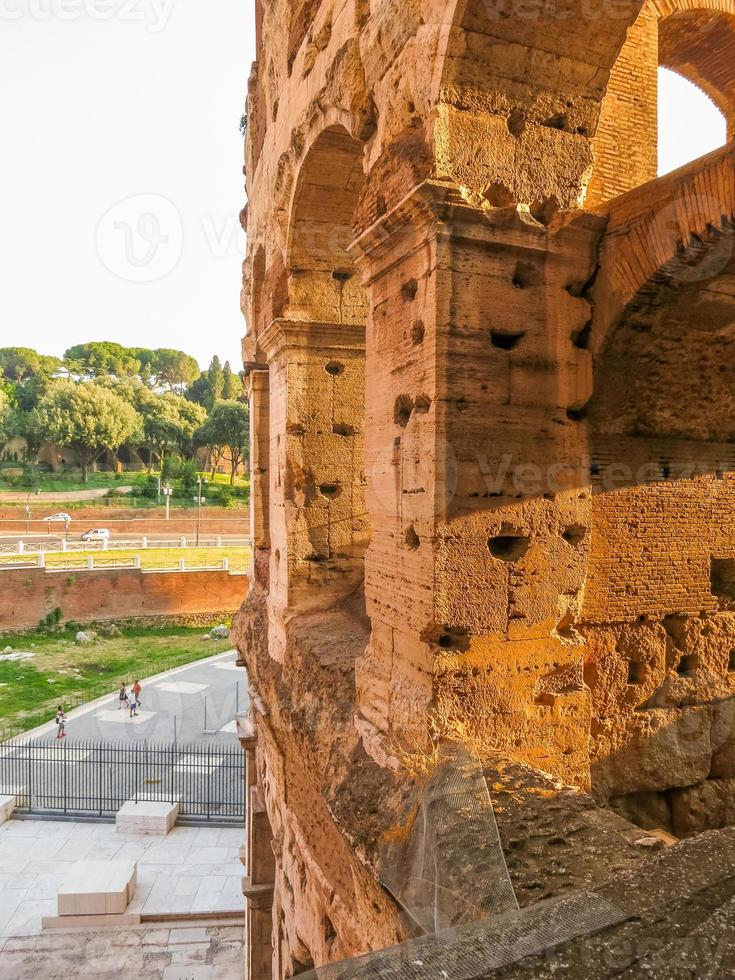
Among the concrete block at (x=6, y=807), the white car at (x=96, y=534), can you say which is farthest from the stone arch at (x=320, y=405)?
the white car at (x=96, y=534)

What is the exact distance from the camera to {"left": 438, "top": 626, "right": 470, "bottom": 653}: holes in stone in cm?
377

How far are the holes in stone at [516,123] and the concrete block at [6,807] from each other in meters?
14.0

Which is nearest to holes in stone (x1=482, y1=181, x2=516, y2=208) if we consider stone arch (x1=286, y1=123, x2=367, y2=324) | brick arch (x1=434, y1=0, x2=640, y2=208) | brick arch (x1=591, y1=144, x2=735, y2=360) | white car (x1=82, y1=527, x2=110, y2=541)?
brick arch (x1=434, y1=0, x2=640, y2=208)

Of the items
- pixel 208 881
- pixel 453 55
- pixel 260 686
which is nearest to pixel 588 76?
pixel 453 55

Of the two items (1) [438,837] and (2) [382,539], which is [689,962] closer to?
Answer: (1) [438,837]

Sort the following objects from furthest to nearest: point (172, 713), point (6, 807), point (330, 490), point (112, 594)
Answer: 1. point (112, 594)
2. point (172, 713)
3. point (6, 807)
4. point (330, 490)

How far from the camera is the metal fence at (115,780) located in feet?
44.6

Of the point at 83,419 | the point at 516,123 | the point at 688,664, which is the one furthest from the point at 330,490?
the point at 83,419

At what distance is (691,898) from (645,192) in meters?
3.33

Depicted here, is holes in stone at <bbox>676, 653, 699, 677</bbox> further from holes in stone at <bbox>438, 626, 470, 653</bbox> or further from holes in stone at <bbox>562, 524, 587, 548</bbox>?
holes in stone at <bbox>438, 626, 470, 653</bbox>

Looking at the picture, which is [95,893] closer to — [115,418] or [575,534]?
[575,534]

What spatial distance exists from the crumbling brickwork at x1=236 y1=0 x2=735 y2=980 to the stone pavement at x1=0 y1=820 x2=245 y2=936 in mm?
6720

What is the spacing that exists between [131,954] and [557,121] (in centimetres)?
1103

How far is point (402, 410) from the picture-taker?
4.09m
